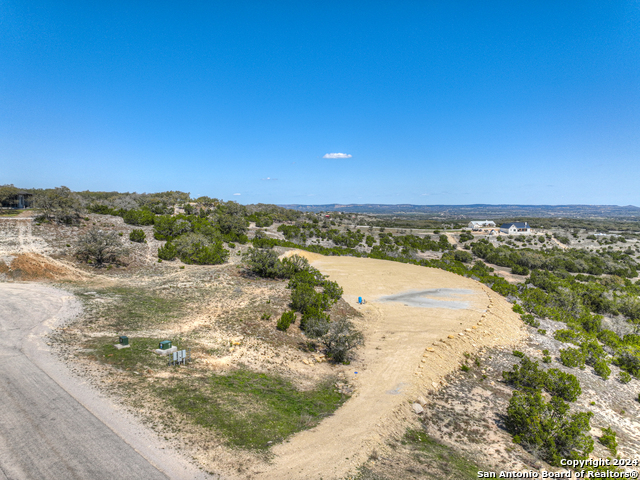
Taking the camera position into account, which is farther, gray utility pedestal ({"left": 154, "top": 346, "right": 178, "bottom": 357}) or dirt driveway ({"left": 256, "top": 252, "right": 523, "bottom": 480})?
gray utility pedestal ({"left": 154, "top": 346, "right": 178, "bottom": 357})

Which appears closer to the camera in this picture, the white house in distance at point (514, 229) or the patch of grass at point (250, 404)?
the patch of grass at point (250, 404)

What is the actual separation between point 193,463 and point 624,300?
34208mm

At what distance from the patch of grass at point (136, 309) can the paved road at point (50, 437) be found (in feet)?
13.9

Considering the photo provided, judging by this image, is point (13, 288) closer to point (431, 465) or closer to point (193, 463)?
point (193, 463)

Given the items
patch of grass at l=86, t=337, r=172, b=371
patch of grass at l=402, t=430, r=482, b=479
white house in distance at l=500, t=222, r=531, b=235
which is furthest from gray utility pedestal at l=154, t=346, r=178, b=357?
white house in distance at l=500, t=222, r=531, b=235

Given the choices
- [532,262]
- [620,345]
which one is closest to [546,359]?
[620,345]

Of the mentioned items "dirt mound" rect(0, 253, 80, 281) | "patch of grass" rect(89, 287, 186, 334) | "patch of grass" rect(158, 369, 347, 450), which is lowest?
"patch of grass" rect(158, 369, 347, 450)

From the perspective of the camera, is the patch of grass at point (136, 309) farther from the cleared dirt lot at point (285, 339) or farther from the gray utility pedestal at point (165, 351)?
the gray utility pedestal at point (165, 351)

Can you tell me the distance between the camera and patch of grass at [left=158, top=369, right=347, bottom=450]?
8.35 metres

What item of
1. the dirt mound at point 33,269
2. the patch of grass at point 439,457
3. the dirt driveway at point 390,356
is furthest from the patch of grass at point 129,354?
the dirt mound at point 33,269

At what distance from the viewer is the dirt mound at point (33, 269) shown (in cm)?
2105

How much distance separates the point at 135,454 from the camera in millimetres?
7090

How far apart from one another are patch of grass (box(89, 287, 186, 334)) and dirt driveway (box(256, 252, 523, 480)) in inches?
394

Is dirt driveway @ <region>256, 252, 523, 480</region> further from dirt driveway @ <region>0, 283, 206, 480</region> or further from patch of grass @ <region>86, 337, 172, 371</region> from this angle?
patch of grass @ <region>86, 337, 172, 371</region>
